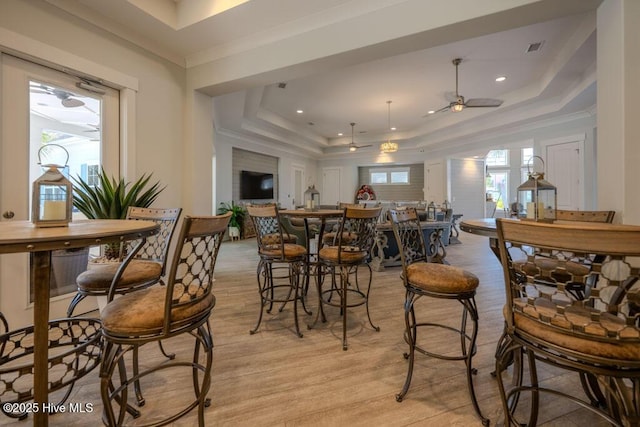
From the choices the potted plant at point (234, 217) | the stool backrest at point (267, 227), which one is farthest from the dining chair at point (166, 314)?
the potted plant at point (234, 217)

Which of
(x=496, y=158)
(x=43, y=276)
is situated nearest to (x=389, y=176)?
(x=496, y=158)

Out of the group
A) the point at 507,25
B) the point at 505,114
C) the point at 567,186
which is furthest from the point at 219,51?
the point at 567,186

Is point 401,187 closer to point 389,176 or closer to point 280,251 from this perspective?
point 389,176

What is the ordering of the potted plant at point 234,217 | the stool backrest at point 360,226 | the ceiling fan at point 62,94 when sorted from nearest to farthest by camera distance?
the stool backrest at point 360,226 < the ceiling fan at point 62,94 < the potted plant at point 234,217

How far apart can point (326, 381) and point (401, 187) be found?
391 inches

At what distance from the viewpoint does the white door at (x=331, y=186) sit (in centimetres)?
1067

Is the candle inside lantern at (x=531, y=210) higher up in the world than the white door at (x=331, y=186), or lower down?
lower down

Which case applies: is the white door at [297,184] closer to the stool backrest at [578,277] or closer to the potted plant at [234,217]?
the potted plant at [234,217]

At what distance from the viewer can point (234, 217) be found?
6.88 m

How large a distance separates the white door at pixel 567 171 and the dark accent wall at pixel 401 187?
4713 millimetres

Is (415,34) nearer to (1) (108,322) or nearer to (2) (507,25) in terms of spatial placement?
Answer: (2) (507,25)

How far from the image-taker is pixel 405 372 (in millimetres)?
1729

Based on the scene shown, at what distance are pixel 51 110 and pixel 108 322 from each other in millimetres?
2476

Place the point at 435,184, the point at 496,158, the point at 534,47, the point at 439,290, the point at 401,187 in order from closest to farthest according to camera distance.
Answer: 1. the point at 439,290
2. the point at 534,47
3. the point at 435,184
4. the point at 496,158
5. the point at 401,187
